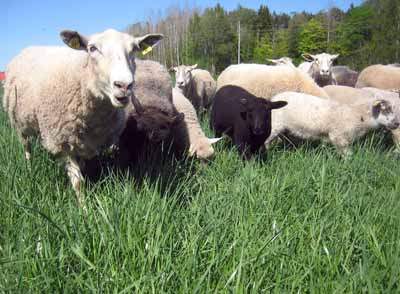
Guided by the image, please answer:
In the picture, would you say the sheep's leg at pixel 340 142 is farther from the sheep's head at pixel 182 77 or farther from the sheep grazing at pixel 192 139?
the sheep's head at pixel 182 77

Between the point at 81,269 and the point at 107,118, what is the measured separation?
147cm

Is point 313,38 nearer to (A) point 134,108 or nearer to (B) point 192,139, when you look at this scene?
(B) point 192,139

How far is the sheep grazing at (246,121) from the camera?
388 centimetres

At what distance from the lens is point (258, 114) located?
387 centimetres

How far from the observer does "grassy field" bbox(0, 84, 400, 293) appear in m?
1.47

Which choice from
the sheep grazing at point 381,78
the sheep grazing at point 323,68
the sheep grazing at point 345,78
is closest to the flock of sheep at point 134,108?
the sheep grazing at point 323,68

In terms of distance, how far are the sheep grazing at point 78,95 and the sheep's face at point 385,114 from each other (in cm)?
299

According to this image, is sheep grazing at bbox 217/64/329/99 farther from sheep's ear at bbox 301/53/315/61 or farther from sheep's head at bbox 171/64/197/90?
sheep's ear at bbox 301/53/315/61

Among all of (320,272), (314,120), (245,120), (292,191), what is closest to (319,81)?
(314,120)

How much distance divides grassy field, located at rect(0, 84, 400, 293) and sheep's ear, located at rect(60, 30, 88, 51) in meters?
0.88

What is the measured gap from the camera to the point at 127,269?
1.56 metres

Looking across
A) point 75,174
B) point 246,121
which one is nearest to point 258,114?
point 246,121

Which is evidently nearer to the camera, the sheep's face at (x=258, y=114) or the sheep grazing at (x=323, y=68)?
the sheep's face at (x=258, y=114)

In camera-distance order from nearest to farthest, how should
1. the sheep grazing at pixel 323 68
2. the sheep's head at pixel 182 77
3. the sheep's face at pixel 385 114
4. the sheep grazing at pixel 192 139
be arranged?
1. the sheep grazing at pixel 192 139
2. the sheep's face at pixel 385 114
3. the sheep grazing at pixel 323 68
4. the sheep's head at pixel 182 77
